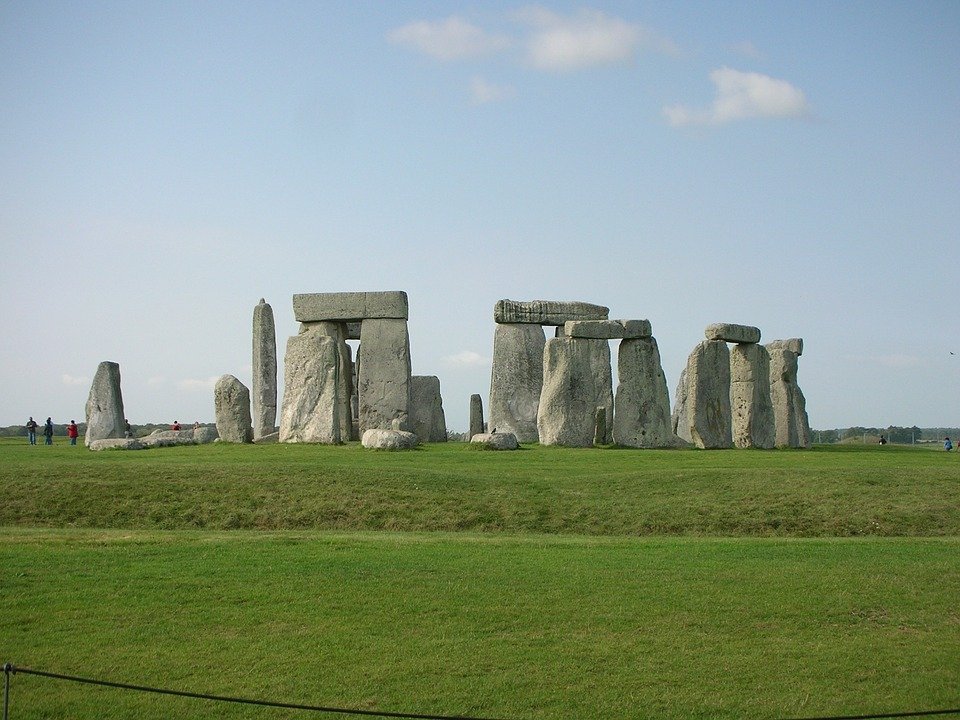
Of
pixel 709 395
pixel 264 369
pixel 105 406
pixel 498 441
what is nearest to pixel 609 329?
pixel 709 395

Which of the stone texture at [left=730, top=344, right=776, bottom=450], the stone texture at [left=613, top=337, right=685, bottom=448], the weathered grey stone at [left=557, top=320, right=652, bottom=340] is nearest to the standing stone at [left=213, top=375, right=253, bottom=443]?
the weathered grey stone at [left=557, top=320, right=652, bottom=340]

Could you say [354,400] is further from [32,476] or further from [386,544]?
[386,544]

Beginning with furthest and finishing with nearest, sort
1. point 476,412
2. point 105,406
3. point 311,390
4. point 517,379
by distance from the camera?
1. point 476,412
2. point 517,379
3. point 105,406
4. point 311,390

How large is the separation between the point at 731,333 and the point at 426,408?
889cm

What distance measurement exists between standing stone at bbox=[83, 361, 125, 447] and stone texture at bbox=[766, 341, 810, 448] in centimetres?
1701

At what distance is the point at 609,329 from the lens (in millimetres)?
28938

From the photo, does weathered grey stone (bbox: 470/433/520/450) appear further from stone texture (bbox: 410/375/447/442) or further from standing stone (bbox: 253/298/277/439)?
standing stone (bbox: 253/298/277/439)

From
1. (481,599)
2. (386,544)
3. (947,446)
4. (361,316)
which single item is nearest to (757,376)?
(947,446)

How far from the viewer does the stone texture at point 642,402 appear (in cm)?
2827

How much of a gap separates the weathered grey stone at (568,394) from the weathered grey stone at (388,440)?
377 centimetres

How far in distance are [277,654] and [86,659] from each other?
1.63 metres

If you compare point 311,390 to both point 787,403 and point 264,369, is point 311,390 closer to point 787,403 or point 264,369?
point 264,369

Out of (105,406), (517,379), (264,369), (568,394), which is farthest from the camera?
(264,369)

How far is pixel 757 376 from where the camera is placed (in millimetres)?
30266
